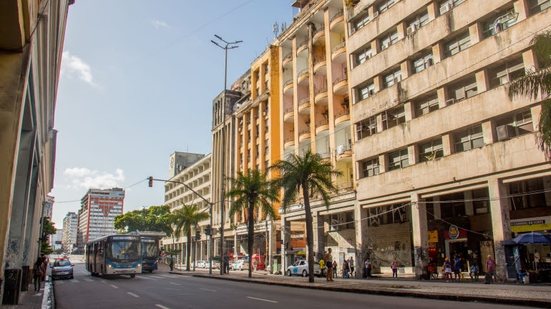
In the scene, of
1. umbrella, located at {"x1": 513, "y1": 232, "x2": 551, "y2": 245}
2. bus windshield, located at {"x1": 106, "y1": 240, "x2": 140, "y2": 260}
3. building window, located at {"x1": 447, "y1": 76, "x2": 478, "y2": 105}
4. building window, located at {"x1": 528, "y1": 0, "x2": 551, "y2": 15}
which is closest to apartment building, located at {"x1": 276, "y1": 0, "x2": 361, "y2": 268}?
building window, located at {"x1": 447, "y1": 76, "x2": 478, "y2": 105}

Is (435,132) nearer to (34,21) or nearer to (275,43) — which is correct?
(34,21)

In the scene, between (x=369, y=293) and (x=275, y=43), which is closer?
(x=369, y=293)

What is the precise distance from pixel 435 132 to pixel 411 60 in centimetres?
605

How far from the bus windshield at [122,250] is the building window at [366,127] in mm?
18918

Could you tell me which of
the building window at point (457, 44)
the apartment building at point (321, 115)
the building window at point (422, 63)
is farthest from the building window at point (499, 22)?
the apartment building at point (321, 115)

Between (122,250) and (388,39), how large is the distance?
2493cm

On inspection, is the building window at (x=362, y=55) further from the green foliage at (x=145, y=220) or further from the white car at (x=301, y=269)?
the green foliage at (x=145, y=220)

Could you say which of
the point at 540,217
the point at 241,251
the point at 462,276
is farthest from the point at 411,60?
the point at 241,251

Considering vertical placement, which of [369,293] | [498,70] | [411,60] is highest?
[411,60]

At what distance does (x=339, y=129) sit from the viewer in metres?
39.4

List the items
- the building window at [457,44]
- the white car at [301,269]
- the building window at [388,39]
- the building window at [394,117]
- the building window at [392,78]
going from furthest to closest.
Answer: the white car at [301,269]
the building window at [388,39]
the building window at [392,78]
the building window at [394,117]
the building window at [457,44]

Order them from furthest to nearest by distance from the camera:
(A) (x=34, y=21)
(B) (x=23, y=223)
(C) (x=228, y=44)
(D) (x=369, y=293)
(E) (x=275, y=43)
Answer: (E) (x=275, y=43) < (C) (x=228, y=44) < (D) (x=369, y=293) < (B) (x=23, y=223) < (A) (x=34, y=21)

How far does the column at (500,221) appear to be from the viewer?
24.0 metres

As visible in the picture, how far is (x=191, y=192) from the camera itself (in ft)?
315
